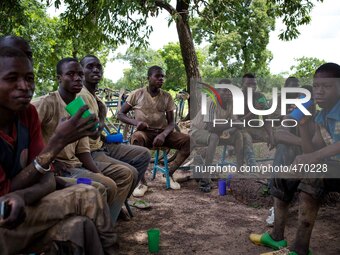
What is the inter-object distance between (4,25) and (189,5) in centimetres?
395

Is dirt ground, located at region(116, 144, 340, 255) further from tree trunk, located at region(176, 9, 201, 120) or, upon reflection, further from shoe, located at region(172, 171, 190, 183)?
tree trunk, located at region(176, 9, 201, 120)

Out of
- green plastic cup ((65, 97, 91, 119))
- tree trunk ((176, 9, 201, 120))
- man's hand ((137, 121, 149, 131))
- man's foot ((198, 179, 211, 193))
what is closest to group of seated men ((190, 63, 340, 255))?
man's foot ((198, 179, 211, 193))

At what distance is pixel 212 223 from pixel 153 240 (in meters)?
0.99

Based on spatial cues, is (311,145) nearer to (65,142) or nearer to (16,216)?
(65,142)

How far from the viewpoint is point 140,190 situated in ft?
15.6

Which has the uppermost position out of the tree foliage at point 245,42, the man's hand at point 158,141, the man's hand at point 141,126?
the tree foliage at point 245,42

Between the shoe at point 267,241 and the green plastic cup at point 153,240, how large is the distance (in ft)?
2.81

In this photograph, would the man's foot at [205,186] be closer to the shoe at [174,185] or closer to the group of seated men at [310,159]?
the shoe at [174,185]

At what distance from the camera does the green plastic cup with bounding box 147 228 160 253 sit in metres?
2.90

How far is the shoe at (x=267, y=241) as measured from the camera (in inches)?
116

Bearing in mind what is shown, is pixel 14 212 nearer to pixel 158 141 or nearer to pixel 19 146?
pixel 19 146

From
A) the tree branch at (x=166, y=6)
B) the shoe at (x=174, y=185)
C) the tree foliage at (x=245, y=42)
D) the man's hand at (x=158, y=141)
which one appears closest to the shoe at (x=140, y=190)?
the shoe at (x=174, y=185)

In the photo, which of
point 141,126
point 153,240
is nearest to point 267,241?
point 153,240

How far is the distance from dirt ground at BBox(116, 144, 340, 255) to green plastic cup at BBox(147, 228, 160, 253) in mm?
91
